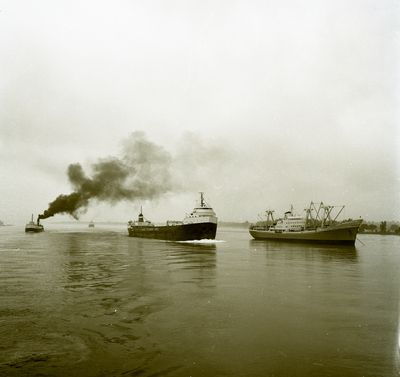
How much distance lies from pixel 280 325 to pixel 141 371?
736 cm

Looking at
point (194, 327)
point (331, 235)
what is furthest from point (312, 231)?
point (194, 327)

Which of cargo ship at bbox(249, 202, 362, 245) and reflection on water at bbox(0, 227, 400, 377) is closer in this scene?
reflection on water at bbox(0, 227, 400, 377)

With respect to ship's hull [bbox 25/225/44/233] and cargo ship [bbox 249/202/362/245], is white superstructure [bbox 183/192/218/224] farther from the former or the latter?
ship's hull [bbox 25/225/44/233]

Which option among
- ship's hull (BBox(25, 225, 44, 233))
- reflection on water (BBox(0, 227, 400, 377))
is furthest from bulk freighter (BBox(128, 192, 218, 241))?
ship's hull (BBox(25, 225, 44, 233))

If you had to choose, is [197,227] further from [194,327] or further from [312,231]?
[194,327]

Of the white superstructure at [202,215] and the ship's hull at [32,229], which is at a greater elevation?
the white superstructure at [202,215]

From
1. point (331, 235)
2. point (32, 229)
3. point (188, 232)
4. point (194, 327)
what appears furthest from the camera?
point (32, 229)

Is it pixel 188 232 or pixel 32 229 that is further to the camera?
pixel 32 229

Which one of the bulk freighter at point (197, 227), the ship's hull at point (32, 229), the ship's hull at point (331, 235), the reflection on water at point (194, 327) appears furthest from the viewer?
the ship's hull at point (32, 229)

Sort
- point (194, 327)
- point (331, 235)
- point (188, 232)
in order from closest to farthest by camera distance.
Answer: point (194, 327) < point (331, 235) < point (188, 232)

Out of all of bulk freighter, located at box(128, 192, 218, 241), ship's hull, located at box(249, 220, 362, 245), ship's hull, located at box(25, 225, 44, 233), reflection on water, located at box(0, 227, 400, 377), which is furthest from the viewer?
ship's hull, located at box(25, 225, 44, 233)

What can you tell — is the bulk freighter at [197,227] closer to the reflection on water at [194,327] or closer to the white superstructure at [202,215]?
the white superstructure at [202,215]

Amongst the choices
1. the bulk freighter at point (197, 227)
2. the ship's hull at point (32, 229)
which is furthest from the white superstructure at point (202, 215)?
the ship's hull at point (32, 229)

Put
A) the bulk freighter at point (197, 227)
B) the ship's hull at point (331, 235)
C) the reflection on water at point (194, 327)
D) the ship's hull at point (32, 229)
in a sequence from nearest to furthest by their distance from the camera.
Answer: the reflection on water at point (194, 327), the ship's hull at point (331, 235), the bulk freighter at point (197, 227), the ship's hull at point (32, 229)
